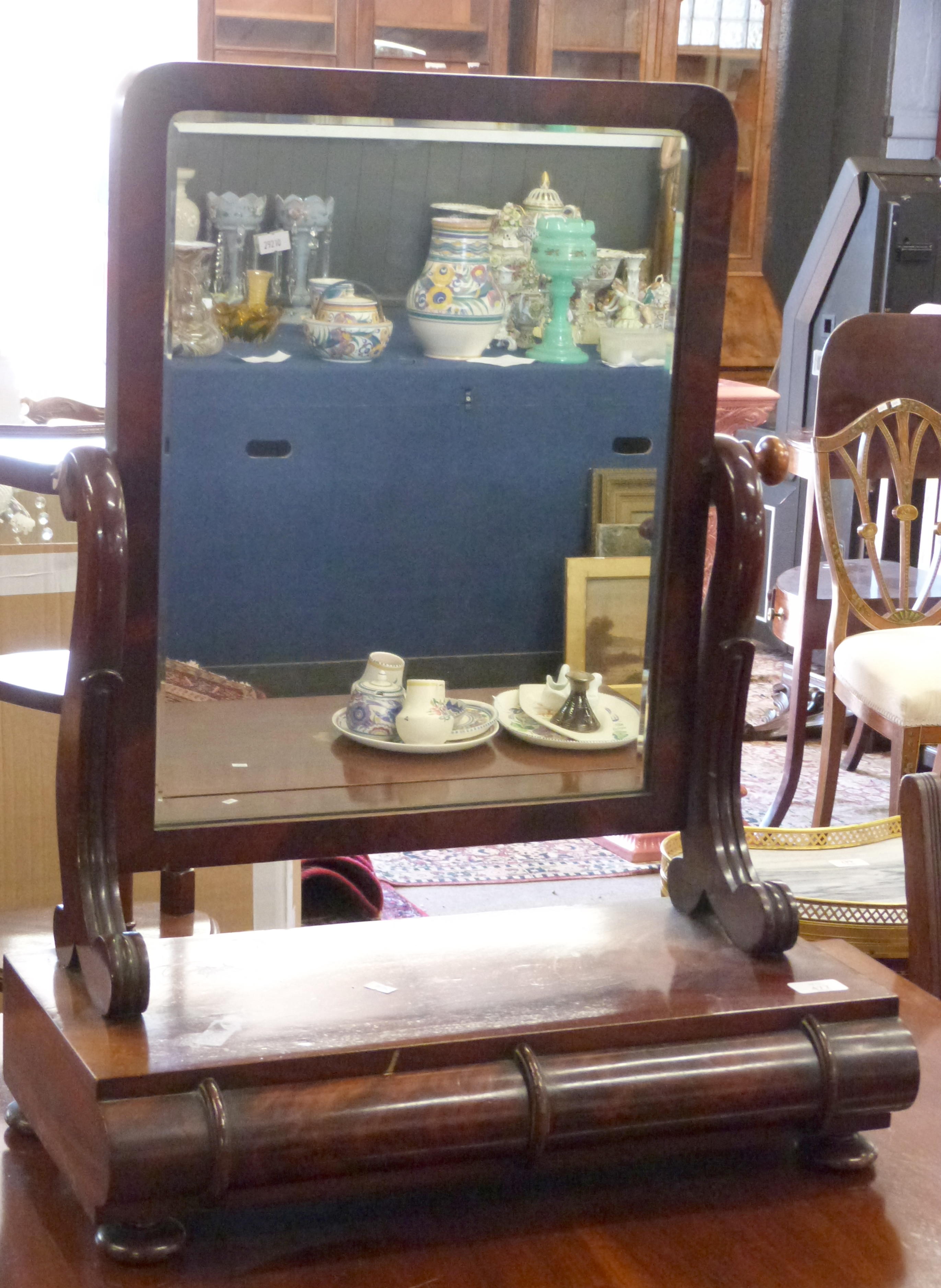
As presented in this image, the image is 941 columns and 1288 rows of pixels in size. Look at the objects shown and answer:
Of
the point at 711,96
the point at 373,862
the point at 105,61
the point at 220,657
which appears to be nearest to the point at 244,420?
the point at 220,657

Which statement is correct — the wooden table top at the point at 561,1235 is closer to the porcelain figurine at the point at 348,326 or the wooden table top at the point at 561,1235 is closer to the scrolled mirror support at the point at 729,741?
the scrolled mirror support at the point at 729,741

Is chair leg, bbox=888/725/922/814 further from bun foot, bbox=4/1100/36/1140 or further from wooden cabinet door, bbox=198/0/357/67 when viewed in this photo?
wooden cabinet door, bbox=198/0/357/67

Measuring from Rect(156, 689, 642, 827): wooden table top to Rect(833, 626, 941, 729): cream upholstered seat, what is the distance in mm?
1631

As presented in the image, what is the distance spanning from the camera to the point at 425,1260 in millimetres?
702

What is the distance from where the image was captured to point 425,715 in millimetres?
867

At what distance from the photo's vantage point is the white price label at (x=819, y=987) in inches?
31.7

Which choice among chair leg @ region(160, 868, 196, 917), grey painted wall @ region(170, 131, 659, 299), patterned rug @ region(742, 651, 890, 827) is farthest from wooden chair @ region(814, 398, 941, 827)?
grey painted wall @ region(170, 131, 659, 299)

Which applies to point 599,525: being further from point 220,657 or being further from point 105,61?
point 105,61

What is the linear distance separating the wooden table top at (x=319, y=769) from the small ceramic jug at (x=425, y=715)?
0.04 feet

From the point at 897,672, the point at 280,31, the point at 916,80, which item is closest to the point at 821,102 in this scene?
the point at 916,80

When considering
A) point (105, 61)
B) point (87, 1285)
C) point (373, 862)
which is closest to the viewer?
point (87, 1285)

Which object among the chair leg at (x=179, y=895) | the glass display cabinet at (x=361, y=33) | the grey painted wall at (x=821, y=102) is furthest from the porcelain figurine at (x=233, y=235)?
the grey painted wall at (x=821, y=102)

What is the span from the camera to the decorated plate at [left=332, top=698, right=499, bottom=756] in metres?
0.86

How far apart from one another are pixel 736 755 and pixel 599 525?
152 millimetres
